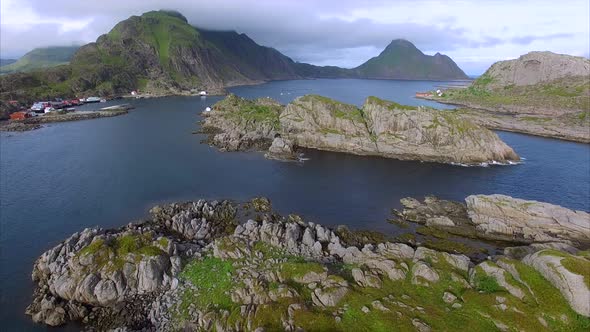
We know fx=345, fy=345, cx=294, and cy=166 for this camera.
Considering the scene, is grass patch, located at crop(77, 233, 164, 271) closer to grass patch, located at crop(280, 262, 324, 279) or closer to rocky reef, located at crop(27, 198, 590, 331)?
rocky reef, located at crop(27, 198, 590, 331)

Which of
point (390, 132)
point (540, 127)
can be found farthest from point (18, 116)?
point (540, 127)

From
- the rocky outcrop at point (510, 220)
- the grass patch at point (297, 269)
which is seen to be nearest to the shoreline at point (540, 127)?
the rocky outcrop at point (510, 220)

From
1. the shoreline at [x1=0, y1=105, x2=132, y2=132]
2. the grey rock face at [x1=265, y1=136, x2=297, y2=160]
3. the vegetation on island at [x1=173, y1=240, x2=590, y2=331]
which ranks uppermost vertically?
the shoreline at [x1=0, y1=105, x2=132, y2=132]

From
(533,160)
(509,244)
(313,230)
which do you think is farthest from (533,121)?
(313,230)

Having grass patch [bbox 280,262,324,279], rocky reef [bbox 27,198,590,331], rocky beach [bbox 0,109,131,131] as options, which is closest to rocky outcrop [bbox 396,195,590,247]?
rocky reef [bbox 27,198,590,331]

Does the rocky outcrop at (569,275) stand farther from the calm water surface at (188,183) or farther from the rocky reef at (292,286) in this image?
the calm water surface at (188,183)

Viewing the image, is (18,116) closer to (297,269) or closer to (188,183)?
(188,183)
